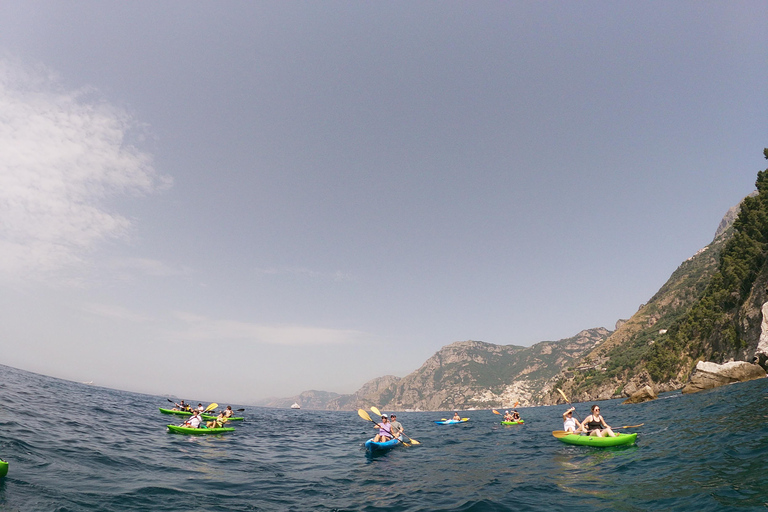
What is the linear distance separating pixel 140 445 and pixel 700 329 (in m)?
109

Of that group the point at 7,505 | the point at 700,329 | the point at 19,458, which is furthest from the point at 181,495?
the point at 700,329

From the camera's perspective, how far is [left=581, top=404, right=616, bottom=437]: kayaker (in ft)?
62.1

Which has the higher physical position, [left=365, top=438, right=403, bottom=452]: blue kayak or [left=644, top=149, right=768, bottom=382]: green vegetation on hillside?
[left=644, top=149, right=768, bottom=382]: green vegetation on hillside

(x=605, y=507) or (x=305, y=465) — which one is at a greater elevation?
(x=605, y=507)

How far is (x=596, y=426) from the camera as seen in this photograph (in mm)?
19953

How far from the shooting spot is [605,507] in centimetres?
925

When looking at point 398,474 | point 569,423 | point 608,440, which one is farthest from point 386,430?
point 608,440

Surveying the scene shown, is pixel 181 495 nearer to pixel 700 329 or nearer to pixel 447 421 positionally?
pixel 447 421

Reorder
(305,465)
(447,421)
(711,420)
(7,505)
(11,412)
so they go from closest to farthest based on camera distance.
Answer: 1. (7,505)
2. (305,465)
3. (711,420)
4. (11,412)
5. (447,421)

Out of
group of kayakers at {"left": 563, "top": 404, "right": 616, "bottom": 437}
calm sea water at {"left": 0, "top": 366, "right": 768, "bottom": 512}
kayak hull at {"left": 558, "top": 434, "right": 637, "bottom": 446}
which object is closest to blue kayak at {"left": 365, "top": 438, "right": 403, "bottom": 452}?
calm sea water at {"left": 0, "top": 366, "right": 768, "bottom": 512}

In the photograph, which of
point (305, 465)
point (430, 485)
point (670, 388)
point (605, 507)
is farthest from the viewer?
point (670, 388)

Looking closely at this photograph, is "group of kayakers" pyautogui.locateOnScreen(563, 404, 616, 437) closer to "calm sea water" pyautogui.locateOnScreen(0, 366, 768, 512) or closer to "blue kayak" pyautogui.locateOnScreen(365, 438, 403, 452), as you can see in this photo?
"calm sea water" pyautogui.locateOnScreen(0, 366, 768, 512)

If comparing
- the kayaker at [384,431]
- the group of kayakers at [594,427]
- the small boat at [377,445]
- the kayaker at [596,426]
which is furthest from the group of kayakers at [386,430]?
the kayaker at [596,426]

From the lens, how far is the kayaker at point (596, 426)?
1892 centimetres
